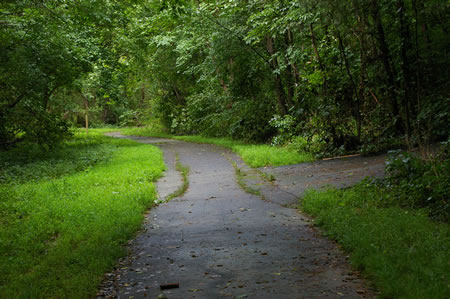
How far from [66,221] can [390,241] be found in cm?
541

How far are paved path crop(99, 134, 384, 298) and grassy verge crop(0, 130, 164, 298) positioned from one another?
13.1 inches

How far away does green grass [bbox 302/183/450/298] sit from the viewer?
3984mm

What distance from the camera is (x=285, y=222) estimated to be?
7.16m

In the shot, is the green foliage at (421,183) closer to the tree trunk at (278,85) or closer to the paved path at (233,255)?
the paved path at (233,255)

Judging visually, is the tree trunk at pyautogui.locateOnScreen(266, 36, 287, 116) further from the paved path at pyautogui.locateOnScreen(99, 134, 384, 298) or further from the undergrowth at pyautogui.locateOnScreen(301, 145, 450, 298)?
the undergrowth at pyautogui.locateOnScreen(301, 145, 450, 298)

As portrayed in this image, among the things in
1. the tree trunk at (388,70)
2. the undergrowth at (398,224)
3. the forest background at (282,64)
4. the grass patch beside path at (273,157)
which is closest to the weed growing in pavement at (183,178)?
the grass patch beside path at (273,157)

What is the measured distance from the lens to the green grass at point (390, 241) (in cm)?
398

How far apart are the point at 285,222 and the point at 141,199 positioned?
3.47 meters

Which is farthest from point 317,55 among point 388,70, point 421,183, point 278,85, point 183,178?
point 421,183

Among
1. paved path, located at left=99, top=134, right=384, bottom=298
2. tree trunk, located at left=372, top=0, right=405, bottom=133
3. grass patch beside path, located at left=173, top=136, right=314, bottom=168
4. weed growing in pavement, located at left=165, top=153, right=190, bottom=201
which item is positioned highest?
tree trunk, located at left=372, top=0, right=405, bottom=133

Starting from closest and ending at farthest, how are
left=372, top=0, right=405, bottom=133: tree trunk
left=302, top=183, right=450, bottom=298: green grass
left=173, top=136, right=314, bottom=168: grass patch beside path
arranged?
left=302, top=183, right=450, bottom=298: green grass → left=372, top=0, right=405, bottom=133: tree trunk → left=173, top=136, right=314, bottom=168: grass patch beside path

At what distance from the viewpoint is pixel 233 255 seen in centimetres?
550

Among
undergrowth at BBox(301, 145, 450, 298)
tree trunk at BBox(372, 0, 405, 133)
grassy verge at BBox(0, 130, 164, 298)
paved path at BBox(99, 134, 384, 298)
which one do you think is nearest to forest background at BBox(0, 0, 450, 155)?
tree trunk at BBox(372, 0, 405, 133)

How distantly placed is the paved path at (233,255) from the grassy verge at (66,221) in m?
0.33
